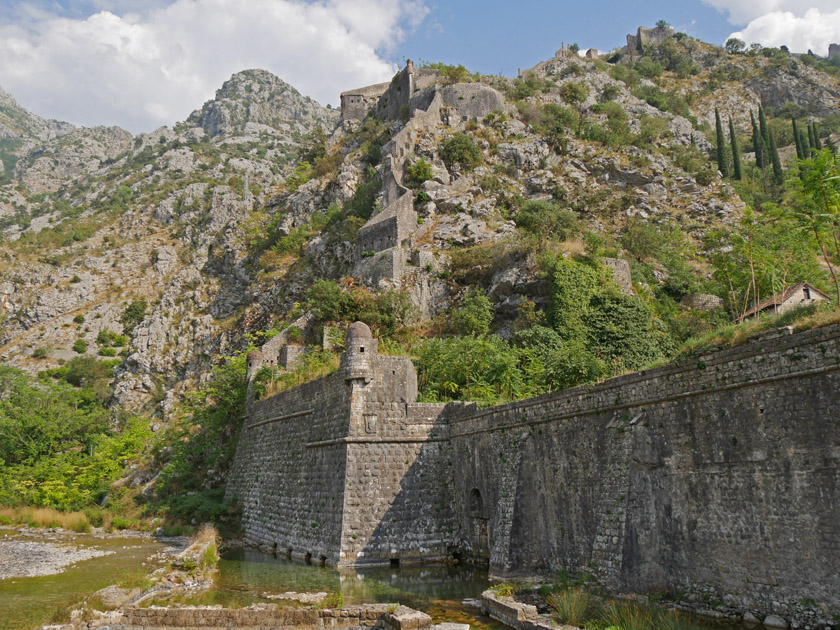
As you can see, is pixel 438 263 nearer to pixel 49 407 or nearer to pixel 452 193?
pixel 452 193

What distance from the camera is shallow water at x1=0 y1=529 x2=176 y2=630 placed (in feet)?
40.6

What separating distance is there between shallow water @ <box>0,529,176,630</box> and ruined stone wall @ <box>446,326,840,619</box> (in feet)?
32.4

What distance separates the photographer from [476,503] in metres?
17.2

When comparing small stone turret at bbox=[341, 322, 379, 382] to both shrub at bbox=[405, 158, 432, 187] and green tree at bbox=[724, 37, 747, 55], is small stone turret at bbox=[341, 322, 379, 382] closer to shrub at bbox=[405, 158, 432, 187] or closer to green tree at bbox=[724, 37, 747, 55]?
shrub at bbox=[405, 158, 432, 187]

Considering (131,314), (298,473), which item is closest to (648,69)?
(131,314)

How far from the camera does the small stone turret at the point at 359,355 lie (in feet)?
60.5

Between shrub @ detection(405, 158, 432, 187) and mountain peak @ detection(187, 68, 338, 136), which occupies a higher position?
mountain peak @ detection(187, 68, 338, 136)

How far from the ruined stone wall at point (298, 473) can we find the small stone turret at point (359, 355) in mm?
692

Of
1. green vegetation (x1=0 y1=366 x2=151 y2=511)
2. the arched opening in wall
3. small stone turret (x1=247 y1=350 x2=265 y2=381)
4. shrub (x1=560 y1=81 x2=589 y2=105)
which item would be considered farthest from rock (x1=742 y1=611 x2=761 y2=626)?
shrub (x1=560 y1=81 x2=589 y2=105)

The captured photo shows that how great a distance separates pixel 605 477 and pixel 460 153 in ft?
117

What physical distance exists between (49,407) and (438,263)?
90.1 feet

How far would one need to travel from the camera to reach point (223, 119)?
125375 millimetres

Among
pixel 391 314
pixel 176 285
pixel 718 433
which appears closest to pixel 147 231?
pixel 176 285

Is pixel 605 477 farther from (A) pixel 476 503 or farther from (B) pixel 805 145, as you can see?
(B) pixel 805 145
